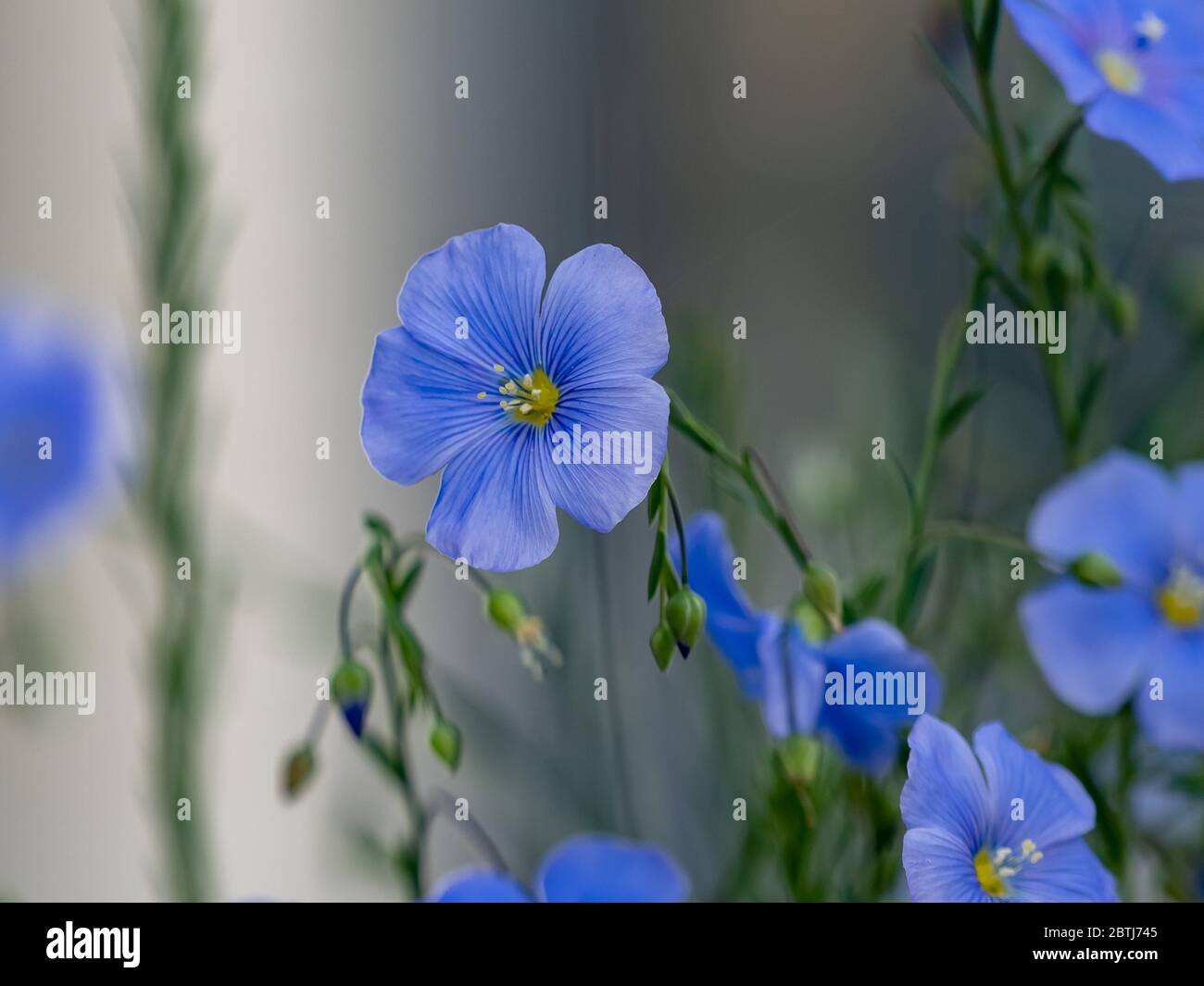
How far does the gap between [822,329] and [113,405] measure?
345 mm

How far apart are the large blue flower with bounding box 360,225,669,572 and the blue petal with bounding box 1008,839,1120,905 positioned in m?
0.22

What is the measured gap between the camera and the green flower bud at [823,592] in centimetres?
38

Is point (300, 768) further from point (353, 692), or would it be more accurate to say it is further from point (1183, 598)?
point (1183, 598)

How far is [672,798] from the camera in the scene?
0.53 metres

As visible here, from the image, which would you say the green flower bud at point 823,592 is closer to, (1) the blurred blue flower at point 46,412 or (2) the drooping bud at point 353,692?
(2) the drooping bud at point 353,692

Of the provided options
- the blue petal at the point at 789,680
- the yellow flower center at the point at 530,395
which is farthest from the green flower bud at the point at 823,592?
the yellow flower center at the point at 530,395

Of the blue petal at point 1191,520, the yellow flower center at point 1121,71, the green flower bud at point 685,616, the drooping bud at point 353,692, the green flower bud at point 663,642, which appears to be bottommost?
the drooping bud at point 353,692

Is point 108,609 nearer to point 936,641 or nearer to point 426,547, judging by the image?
point 426,547

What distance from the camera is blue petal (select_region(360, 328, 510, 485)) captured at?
0.40 meters

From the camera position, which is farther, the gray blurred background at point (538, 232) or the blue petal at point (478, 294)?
the gray blurred background at point (538, 232)

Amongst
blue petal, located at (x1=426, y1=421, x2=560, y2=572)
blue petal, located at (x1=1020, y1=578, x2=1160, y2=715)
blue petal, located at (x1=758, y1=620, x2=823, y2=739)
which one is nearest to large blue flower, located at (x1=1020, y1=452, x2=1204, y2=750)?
blue petal, located at (x1=1020, y1=578, x2=1160, y2=715)

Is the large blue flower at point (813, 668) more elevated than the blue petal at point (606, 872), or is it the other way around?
the large blue flower at point (813, 668)

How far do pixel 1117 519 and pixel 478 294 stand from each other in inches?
11.3

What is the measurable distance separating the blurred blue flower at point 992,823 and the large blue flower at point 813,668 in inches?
0.8
